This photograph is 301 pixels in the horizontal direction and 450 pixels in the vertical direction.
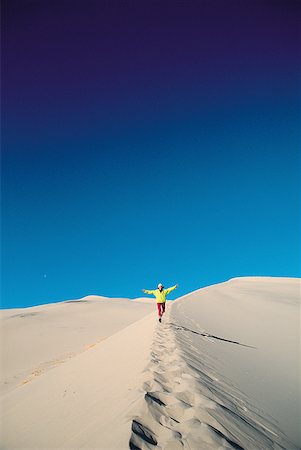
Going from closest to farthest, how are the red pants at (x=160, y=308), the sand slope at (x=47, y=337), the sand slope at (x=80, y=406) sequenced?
the sand slope at (x=80, y=406) < the sand slope at (x=47, y=337) < the red pants at (x=160, y=308)

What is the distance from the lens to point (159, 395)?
3787mm

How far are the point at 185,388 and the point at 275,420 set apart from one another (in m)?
1.46

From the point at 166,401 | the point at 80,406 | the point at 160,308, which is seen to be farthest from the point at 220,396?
the point at 160,308

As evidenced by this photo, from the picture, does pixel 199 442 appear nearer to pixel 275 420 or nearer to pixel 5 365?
pixel 275 420

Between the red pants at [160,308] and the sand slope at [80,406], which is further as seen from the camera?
the red pants at [160,308]

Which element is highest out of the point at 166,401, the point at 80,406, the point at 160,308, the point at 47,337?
the point at 160,308

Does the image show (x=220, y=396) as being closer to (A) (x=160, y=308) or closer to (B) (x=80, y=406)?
(B) (x=80, y=406)

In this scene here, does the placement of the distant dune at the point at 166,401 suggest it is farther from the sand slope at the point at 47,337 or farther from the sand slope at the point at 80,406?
the sand slope at the point at 47,337

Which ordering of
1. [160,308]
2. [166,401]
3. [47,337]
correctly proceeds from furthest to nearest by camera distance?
[47,337], [160,308], [166,401]

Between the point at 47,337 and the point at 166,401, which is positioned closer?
the point at 166,401

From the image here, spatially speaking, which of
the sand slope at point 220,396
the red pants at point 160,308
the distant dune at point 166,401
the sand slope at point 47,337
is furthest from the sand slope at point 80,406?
the red pants at point 160,308

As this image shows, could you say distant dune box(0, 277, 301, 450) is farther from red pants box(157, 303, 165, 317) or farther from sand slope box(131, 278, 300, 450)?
red pants box(157, 303, 165, 317)

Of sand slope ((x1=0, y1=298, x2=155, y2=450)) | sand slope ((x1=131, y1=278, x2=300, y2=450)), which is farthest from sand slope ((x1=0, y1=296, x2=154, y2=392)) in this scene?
sand slope ((x1=131, y1=278, x2=300, y2=450))

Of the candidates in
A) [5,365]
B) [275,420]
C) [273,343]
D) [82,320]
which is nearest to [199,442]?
[275,420]
